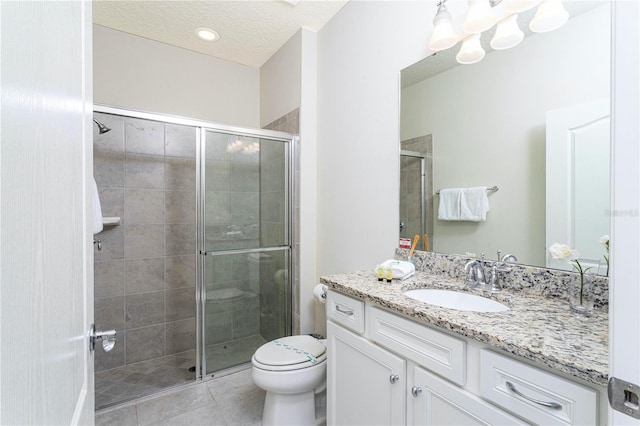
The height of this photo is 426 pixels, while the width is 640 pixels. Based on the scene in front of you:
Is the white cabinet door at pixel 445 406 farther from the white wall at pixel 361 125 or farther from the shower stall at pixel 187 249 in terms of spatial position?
the shower stall at pixel 187 249

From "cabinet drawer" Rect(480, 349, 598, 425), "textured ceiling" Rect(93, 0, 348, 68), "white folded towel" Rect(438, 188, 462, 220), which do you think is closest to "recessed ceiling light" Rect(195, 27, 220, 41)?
"textured ceiling" Rect(93, 0, 348, 68)

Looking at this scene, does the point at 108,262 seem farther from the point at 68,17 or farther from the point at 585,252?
the point at 585,252

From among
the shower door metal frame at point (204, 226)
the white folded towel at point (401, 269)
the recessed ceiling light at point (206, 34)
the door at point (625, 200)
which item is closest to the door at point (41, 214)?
the door at point (625, 200)

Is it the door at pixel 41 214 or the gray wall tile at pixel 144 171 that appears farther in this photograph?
the gray wall tile at pixel 144 171

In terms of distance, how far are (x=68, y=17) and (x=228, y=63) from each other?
2.66 metres

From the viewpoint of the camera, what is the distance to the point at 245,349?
237 centimetres

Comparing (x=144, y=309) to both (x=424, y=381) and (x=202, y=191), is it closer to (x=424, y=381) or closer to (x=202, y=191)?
(x=202, y=191)

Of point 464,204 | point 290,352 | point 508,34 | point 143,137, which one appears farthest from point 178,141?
point 508,34

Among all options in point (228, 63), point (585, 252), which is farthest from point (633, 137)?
point (228, 63)

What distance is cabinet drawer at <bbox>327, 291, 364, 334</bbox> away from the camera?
49.0 inches

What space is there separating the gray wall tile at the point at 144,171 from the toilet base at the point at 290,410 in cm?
191

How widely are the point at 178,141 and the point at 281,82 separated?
1.05 meters

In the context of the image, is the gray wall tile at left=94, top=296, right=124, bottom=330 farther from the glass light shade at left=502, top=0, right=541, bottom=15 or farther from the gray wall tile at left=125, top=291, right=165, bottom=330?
the glass light shade at left=502, top=0, right=541, bottom=15

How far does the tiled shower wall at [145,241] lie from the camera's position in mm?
2330
